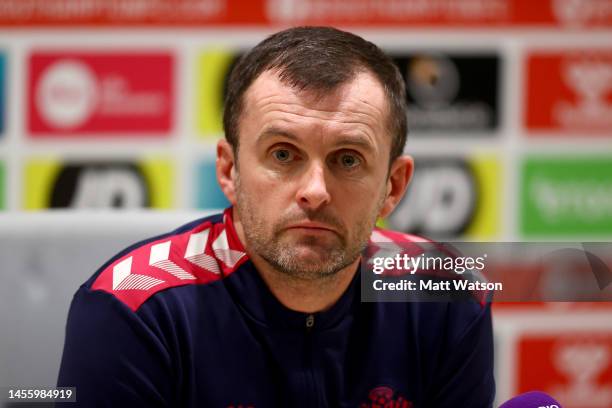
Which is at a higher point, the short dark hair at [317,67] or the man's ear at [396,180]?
the short dark hair at [317,67]

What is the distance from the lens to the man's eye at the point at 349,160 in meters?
1.25

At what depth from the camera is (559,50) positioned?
108 inches

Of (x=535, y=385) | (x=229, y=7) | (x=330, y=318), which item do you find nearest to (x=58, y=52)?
(x=229, y=7)

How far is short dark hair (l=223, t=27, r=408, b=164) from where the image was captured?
1261mm

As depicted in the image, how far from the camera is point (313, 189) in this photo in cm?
118

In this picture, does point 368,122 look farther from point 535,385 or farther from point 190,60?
point 535,385

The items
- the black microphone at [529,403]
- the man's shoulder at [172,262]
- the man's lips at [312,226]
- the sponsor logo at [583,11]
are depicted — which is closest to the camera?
the black microphone at [529,403]

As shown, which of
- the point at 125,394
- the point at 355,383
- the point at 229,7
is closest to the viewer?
the point at 125,394

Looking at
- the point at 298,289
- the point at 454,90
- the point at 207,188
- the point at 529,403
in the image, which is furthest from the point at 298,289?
the point at 454,90

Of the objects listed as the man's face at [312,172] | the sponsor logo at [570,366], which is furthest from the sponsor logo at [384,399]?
the sponsor logo at [570,366]

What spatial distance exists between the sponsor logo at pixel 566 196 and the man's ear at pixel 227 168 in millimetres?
1648

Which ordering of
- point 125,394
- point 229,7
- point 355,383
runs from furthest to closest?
point 229,7 → point 355,383 → point 125,394

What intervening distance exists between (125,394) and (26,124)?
1819mm

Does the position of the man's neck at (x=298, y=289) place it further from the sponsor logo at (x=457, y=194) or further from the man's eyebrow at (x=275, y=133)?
the sponsor logo at (x=457, y=194)
